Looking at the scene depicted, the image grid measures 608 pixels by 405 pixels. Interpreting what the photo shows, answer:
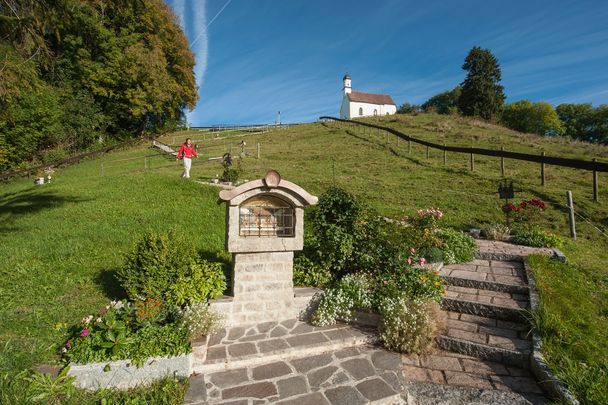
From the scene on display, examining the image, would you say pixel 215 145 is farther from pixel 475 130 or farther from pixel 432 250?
pixel 432 250

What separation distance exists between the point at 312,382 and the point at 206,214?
718 centimetres

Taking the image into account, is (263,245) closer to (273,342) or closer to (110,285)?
(273,342)

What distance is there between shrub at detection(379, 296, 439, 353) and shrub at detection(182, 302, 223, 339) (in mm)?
2526

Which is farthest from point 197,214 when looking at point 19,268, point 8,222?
point 8,222

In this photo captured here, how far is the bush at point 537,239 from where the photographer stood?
7.98 meters

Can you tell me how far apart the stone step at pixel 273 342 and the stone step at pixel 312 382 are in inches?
3.5

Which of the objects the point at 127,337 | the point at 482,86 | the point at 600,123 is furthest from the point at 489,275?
the point at 600,123

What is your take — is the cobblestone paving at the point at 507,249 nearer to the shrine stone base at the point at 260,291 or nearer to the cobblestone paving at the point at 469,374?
the cobblestone paving at the point at 469,374

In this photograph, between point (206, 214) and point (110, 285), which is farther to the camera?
point (206, 214)

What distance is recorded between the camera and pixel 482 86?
44.2 meters

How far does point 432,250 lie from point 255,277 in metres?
3.88

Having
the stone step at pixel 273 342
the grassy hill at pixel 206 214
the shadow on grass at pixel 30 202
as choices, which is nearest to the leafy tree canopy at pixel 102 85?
the grassy hill at pixel 206 214

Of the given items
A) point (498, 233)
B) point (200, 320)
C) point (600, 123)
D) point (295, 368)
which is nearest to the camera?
point (295, 368)

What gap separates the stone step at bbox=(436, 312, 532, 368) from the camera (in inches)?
171
